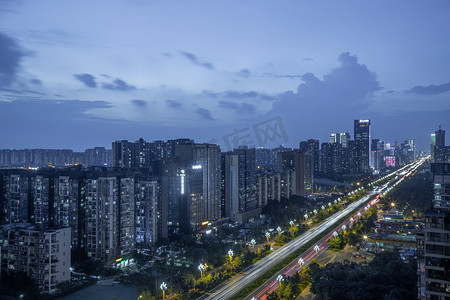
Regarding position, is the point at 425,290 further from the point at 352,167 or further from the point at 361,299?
the point at 352,167

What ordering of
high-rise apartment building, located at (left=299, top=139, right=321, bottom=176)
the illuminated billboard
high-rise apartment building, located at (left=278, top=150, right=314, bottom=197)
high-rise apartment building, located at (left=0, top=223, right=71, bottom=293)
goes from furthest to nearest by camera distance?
the illuminated billboard, high-rise apartment building, located at (left=299, top=139, right=321, bottom=176), high-rise apartment building, located at (left=278, top=150, right=314, bottom=197), high-rise apartment building, located at (left=0, top=223, right=71, bottom=293)

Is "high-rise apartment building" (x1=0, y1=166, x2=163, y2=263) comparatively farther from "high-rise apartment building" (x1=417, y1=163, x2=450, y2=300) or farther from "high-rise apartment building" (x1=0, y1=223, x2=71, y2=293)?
"high-rise apartment building" (x1=417, y1=163, x2=450, y2=300)

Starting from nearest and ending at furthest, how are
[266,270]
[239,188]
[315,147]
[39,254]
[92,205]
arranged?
[39,254], [266,270], [92,205], [239,188], [315,147]

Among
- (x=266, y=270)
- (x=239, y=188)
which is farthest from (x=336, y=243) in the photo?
(x=239, y=188)

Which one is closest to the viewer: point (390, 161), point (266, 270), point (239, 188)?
point (266, 270)

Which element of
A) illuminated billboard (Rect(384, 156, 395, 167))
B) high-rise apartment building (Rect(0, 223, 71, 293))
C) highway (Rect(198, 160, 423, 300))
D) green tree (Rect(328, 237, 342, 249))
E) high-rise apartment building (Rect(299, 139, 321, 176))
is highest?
high-rise apartment building (Rect(299, 139, 321, 176))

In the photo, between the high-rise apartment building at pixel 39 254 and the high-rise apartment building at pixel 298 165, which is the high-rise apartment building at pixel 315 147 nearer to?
the high-rise apartment building at pixel 298 165

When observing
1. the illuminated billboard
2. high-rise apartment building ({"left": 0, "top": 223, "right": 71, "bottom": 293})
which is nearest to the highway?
high-rise apartment building ({"left": 0, "top": 223, "right": 71, "bottom": 293})

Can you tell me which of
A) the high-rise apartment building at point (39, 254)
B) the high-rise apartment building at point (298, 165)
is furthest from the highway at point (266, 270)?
the high-rise apartment building at point (298, 165)

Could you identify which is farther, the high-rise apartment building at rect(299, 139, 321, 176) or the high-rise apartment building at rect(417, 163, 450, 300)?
the high-rise apartment building at rect(299, 139, 321, 176)

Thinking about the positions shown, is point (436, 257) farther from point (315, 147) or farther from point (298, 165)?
point (315, 147)

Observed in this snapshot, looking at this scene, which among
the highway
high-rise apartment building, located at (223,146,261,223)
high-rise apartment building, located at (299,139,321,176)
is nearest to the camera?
the highway
